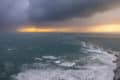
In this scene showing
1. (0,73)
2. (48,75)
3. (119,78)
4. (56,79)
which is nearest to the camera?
(119,78)

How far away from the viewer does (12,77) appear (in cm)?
3297

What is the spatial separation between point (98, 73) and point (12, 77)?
1496 cm

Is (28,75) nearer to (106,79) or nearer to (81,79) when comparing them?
(81,79)

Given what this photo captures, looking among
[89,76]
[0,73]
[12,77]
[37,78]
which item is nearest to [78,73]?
[89,76]

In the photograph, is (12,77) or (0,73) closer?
(12,77)

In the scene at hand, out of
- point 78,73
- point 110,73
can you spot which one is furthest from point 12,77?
point 110,73

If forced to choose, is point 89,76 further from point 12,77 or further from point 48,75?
point 12,77

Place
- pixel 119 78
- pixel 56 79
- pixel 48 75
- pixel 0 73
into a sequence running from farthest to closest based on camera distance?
1. pixel 0 73
2. pixel 48 75
3. pixel 56 79
4. pixel 119 78

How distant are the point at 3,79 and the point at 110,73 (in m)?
18.5

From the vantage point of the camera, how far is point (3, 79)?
107 ft

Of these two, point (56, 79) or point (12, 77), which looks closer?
point (56, 79)

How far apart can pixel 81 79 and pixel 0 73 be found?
54.1 feet

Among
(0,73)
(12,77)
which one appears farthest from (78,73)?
(0,73)

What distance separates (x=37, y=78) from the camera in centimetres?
3083
